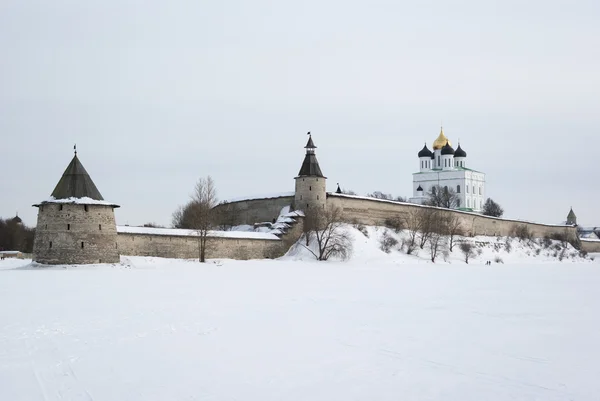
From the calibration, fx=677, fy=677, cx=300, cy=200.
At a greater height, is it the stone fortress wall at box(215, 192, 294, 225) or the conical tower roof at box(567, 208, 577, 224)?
the conical tower roof at box(567, 208, 577, 224)

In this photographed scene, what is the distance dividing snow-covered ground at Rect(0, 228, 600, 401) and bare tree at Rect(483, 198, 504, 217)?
48637 mm

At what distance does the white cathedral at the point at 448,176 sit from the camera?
60.6m

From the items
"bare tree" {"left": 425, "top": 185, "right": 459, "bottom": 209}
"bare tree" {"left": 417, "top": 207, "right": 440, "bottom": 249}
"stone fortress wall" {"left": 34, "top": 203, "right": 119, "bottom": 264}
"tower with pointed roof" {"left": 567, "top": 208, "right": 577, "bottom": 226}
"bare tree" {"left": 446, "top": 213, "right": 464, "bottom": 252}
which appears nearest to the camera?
"stone fortress wall" {"left": 34, "top": 203, "right": 119, "bottom": 264}

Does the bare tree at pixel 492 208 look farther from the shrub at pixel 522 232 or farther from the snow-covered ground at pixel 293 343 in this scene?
the snow-covered ground at pixel 293 343


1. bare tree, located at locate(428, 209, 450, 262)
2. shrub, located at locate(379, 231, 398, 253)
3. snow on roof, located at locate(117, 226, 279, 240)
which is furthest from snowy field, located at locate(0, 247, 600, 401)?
bare tree, located at locate(428, 209, 450, 262)

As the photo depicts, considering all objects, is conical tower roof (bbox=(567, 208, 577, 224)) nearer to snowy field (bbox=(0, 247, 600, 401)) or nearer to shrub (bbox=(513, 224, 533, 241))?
shrub (bbox=(513, 224, 533, 241))

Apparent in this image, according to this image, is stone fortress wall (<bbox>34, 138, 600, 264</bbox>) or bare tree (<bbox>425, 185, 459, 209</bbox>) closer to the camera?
stone fortress wall (<bbox>34, 138, 600, 264</bbox>)

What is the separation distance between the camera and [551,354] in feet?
26.1

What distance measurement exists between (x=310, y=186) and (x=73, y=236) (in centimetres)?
1349

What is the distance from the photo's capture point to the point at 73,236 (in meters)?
22.9

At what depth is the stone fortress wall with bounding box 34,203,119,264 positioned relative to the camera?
22.7 meters

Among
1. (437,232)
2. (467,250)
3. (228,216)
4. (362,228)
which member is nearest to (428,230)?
(437,232)

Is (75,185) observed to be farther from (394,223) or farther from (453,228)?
(453,228)

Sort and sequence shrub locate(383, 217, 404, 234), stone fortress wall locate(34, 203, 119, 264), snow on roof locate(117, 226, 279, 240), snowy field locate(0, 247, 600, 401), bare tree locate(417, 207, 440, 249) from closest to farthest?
snowy field locate(0, 247, 600, 401) → stone fortress wall locate(34, 203, 119, 264) → snow on roof locate(117, 226, 279, 240) → bare tree locate(417, 207, 440, 249) → shrub locate(383, 217, 404, 234)
